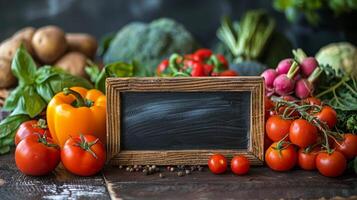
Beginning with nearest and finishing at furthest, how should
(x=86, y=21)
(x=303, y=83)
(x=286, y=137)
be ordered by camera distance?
1. (x=286, y=137)
2. (x=303, y=83)
3. (x=86, y=21)

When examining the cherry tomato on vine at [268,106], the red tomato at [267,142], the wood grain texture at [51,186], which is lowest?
the wood grain texture at [51,186]

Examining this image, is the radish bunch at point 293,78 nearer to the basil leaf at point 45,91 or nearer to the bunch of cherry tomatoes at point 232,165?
the bunch of cherry tomatoes at point 232,165

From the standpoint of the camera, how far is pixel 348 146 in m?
1.51

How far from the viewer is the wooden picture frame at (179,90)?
1.52m

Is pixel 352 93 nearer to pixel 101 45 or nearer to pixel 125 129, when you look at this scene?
pixel 125 129

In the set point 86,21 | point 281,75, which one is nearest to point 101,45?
point 86,21

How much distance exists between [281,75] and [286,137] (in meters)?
0.28

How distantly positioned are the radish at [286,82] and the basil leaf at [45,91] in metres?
0.70

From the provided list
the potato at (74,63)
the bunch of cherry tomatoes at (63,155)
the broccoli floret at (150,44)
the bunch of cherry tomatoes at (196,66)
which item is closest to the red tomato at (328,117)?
the bunch of cherry tomatoes at (196,66)

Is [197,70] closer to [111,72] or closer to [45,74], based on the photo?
[111,72]

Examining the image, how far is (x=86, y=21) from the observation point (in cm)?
352

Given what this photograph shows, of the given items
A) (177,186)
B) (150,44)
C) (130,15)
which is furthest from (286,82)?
(130,15)

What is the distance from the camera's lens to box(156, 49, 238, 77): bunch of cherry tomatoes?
1990 millimetres

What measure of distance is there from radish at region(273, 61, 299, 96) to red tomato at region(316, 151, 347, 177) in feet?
0.95
